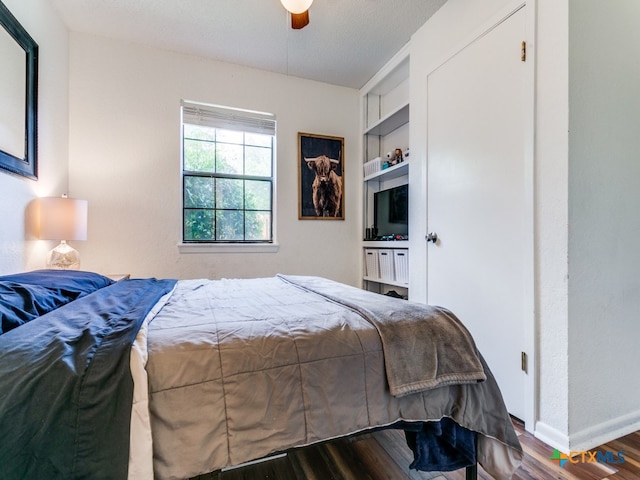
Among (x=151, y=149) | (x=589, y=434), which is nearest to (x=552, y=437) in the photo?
(x=589, y=434)

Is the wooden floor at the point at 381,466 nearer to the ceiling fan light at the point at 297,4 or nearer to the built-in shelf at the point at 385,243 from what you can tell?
the built-in shelf at the point at 385,243

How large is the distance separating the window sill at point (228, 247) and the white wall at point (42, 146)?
3.18 feet

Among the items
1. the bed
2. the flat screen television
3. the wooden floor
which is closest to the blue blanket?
the bed

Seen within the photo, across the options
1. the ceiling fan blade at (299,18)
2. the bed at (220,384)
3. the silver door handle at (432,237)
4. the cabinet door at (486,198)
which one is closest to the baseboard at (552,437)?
the cabinet door at (486,198)

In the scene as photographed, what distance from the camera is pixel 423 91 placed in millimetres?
→ 2506

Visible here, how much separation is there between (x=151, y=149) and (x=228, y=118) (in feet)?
2.46

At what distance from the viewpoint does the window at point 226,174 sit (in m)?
3.02

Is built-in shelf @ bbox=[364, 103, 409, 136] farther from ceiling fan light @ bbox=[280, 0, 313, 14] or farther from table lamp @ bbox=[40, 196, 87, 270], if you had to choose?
table lamp @ bbox=[40, 196, 87, 270]

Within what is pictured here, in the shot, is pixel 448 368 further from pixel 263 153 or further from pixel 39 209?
pixel 263 153

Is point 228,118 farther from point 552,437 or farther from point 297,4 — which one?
point 552,437

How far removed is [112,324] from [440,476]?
1.32 metres

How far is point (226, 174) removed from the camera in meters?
3.15

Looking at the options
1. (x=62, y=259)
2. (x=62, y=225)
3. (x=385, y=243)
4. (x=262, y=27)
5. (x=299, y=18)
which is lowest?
(x=62, y=259)

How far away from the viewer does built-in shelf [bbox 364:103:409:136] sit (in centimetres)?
289
